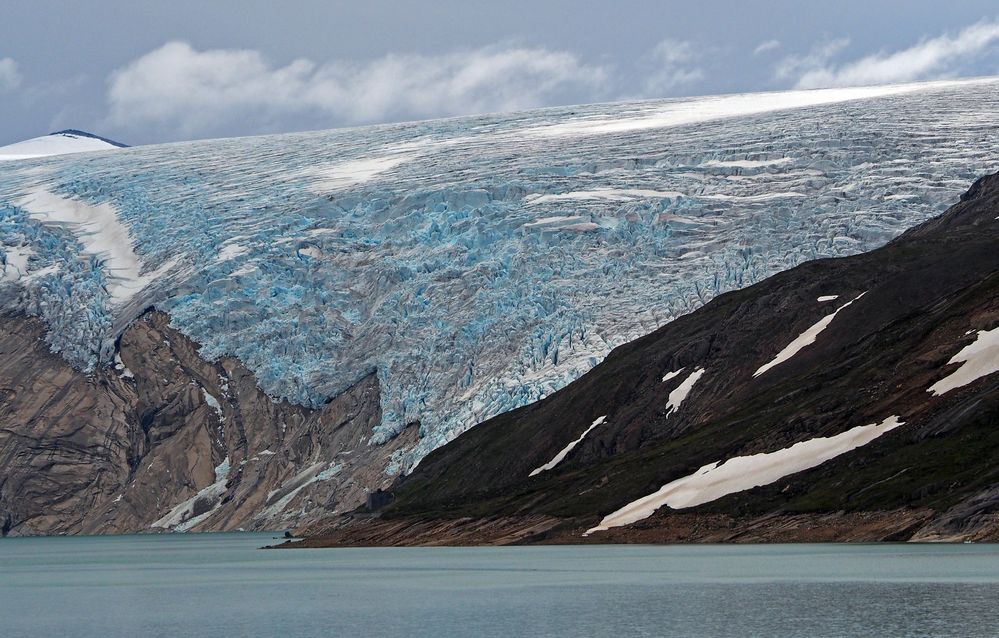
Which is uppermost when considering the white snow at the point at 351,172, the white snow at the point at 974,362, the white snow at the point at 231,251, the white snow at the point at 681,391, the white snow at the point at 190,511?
the white snow at the point at 351,172

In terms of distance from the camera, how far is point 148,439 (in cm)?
13425

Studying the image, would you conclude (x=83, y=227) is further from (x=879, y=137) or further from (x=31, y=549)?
(x=879, y=137)

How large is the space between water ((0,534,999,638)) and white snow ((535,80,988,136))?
8178 cm

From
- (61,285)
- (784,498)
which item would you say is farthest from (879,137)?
(61,285)

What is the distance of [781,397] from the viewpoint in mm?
71750

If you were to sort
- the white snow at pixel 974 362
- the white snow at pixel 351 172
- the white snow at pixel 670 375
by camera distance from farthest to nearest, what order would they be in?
the white snow at pixel 351 172 → the white snow at pixel 670 375 → the white snow at pixel 974 362

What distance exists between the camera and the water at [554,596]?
100 ft

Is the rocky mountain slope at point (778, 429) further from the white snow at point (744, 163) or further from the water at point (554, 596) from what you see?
the white snow at point (744, 163)

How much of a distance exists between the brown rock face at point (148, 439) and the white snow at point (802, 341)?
4708 centimetres

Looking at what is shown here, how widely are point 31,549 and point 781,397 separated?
55.4 metres

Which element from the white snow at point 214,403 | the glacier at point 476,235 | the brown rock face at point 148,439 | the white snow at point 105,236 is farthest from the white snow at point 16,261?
the white snow at point 214,403

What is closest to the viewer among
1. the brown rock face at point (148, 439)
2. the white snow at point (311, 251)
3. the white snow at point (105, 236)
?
the white snow at point (311, 251)

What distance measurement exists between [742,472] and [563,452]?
23.9 metres

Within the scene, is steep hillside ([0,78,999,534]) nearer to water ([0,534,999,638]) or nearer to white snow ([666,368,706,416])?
white snow ([666,368,706,416])
